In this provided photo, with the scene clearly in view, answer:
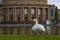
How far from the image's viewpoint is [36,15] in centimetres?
8719

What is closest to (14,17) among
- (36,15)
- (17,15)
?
(17,15)

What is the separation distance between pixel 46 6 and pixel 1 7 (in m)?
14.5

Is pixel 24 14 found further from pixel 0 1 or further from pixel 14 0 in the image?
pixel 0 1

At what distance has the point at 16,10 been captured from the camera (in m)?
87.1

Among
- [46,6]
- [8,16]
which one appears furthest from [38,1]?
[8,16]

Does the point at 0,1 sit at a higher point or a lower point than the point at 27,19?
higher

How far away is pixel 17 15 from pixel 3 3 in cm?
665

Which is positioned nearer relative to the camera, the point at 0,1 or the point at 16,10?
the point at 16,10

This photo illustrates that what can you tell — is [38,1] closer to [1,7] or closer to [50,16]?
[50,16]

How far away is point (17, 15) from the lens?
3460 inches

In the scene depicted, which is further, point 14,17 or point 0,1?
point 0,1

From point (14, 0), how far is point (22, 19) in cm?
733

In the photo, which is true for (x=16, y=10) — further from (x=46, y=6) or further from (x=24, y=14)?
(x=46, y=6)

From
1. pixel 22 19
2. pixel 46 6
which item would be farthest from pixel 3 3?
pixel 46 6
